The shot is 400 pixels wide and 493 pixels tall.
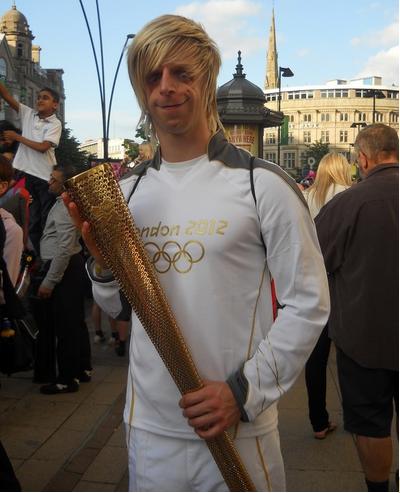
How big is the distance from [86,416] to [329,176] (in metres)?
2.80

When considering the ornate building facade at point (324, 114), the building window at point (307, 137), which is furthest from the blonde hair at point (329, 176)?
the building window at point (307, 137)

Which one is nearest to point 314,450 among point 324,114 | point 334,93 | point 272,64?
point 324,114

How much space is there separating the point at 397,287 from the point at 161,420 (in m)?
1.89

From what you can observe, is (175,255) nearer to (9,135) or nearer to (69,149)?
(9,135)

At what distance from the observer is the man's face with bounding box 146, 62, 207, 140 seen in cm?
187

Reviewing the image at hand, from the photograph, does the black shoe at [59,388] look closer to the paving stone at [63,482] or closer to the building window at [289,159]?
the paving stone at [63,482]

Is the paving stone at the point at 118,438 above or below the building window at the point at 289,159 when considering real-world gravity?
below

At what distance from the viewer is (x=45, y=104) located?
6.81 metres

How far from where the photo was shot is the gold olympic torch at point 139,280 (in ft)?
A: 5.82

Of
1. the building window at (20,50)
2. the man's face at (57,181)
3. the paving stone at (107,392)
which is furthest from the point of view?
the building window at (20,50)

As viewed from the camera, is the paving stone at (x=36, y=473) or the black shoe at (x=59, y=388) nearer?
the paving stone at (x=36, y=473)

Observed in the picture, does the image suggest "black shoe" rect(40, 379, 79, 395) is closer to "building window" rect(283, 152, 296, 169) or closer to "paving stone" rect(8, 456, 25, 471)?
"paving stone" rect(8, 456, 25, 471)

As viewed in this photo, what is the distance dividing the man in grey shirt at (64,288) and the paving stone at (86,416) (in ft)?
1.41

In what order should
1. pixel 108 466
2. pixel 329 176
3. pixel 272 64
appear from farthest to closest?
pixel 272 64
pixel 329 176
pixel 108 466
